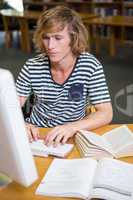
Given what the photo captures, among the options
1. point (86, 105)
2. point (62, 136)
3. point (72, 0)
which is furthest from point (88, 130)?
point (72, 0)

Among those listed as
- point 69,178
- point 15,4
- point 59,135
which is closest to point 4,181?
point 69,178

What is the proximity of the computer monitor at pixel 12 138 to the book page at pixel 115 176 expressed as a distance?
0.91 feet

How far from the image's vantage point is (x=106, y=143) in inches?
54.4

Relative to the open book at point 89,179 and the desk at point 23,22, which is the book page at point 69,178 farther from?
the desk at point 23,22

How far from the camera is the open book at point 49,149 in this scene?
52.2 inches

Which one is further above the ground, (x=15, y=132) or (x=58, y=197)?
(x=15, y=132)

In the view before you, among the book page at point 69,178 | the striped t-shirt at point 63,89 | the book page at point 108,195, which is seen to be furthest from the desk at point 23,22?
the book page at point 108,195

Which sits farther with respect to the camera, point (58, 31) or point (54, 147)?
point (58, 31)

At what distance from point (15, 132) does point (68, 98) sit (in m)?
1.01

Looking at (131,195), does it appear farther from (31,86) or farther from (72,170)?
(31,86)

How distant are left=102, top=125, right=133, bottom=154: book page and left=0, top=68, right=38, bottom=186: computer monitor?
1.73 feet

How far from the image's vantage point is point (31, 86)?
72.8 inches

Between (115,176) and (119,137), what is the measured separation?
34 centimetres

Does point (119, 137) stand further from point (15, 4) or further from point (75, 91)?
point (15, 4)
